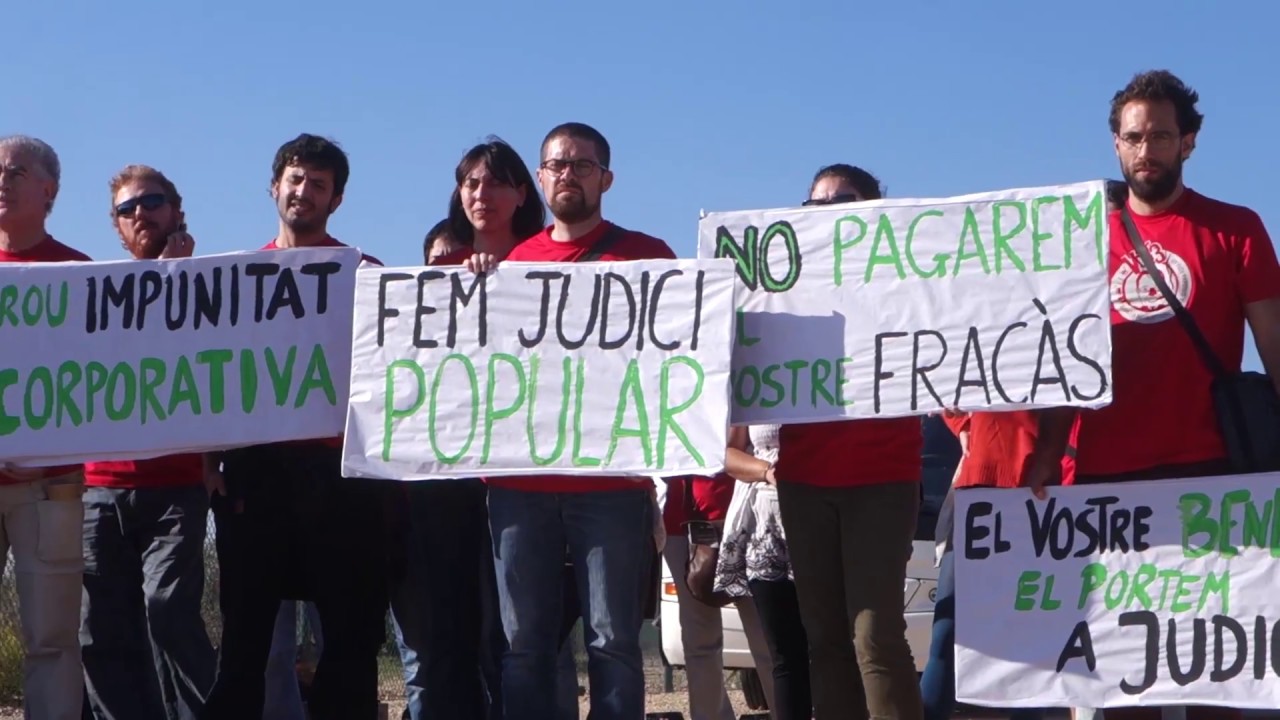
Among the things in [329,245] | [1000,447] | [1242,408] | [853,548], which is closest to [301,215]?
[329,245]

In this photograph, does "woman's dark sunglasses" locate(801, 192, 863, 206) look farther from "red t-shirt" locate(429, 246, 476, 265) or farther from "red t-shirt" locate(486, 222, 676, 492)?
"red t-shirt" locate(429, 246, 476, 265)

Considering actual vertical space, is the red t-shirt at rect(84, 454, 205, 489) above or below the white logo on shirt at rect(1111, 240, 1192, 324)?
below

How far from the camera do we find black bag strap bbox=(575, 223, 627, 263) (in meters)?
5.29

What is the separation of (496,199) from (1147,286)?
219 centimetres

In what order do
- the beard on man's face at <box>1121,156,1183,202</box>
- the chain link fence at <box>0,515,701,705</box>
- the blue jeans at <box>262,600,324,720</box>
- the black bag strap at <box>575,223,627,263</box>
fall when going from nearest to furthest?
the beard on man's face at <box>1121,156,1183,202</box>
the black bag strap at <box>575,223,627,263</box>
the blue jeans at <box>262,600,324,720</box>
the chain link fence at <box>0,515,701,705</box>

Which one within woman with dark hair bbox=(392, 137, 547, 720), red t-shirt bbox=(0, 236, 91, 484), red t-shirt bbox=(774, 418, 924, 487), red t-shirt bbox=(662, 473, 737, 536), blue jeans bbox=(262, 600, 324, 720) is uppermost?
red t-shirt bbox=(0, 236, 91, 484)

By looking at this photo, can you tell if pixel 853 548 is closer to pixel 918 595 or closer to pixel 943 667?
pixel 943 667

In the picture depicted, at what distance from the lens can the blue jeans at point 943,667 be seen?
5.95m

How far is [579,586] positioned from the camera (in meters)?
5.13

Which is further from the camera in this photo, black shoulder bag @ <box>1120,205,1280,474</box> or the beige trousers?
the beige trousers

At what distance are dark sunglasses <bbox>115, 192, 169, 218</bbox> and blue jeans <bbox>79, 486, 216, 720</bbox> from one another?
101 centimetres

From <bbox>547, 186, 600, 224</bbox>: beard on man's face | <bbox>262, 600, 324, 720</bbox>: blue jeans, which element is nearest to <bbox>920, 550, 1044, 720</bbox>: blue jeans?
<bbox>547, 186, 600, 224</bbox>: beard on man's face

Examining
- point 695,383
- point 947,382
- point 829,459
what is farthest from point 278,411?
point 947,382

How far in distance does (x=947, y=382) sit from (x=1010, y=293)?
0.34m
